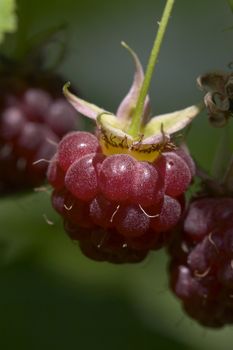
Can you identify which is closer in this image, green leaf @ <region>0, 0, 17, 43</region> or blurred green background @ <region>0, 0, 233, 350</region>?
green leaf @ <region>0, 0, 17, 43</region>

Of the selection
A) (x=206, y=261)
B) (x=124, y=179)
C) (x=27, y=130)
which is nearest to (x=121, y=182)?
(x=124, y=179)

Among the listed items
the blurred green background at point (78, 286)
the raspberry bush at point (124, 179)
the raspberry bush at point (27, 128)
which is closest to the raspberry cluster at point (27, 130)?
the raspberry bush at point (27, 128)

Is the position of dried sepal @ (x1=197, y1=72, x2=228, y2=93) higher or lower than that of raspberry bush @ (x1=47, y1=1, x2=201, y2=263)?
higher

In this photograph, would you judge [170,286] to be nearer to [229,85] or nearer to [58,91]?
[229,85]

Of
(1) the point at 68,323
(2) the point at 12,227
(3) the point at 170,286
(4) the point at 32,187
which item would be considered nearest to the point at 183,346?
(1) the point at 68,323

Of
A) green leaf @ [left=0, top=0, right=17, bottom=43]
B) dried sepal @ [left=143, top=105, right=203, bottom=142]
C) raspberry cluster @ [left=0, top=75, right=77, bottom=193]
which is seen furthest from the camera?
raspberry cluster @ [left=0, top=75, right=77, bottom=193]

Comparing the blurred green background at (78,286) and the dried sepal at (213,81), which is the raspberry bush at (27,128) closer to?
the blurred green background at (78,286)

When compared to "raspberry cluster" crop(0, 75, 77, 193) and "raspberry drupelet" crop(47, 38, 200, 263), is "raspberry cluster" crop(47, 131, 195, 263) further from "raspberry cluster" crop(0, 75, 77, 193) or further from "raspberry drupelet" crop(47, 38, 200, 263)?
"raspberry cluster" crop(0, 75, 77, 193)

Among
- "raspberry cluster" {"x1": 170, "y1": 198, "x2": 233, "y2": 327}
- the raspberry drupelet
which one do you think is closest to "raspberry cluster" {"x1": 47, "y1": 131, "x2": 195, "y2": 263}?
the raspberry drupelet
